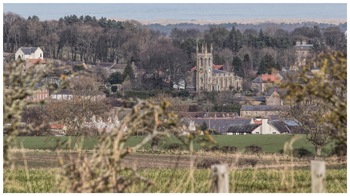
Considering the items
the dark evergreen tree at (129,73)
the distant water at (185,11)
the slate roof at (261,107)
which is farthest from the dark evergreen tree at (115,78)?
the slate roof at (261,107)

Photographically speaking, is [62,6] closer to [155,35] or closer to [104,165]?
[155,35]

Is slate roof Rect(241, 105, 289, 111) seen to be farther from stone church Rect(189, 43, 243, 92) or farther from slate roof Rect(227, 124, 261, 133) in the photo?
stone church Rect(189, 43, 243, 92)

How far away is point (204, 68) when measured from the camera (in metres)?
103

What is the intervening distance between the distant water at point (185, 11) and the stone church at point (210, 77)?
17.8 feet

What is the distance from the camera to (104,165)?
541cm

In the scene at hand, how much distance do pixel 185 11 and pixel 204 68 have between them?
6516 mm

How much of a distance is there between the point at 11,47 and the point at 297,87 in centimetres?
8610

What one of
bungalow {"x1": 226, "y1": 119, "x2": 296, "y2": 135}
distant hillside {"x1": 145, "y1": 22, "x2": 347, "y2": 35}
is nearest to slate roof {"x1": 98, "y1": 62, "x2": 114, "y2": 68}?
distant hillside {"x1": 145, "y1": 22, "x2": 347, "y2": 35}

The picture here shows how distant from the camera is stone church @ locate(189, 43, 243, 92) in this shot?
95.1 m

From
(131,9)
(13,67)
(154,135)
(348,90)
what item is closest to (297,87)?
(348,90)

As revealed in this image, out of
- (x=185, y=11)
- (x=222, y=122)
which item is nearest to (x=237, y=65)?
(x=185, y=11)

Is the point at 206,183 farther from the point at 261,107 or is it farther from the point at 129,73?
the point at 129,73

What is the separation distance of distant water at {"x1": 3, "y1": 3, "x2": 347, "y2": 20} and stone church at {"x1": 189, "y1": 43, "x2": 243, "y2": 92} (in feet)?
17.8

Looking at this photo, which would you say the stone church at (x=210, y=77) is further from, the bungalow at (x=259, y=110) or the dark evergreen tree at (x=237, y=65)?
the bungalow at (x=259, y=110)
